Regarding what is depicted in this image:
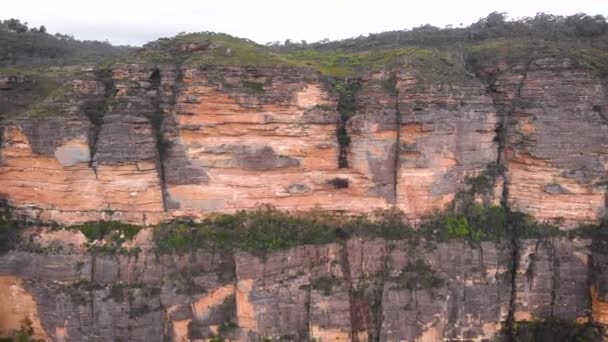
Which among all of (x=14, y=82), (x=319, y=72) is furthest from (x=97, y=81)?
(x=319, y=72)

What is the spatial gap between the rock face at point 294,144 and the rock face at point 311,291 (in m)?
1.32

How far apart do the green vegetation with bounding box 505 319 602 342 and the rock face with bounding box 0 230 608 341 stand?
22 centimetres

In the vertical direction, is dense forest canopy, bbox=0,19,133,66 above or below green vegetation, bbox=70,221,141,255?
above

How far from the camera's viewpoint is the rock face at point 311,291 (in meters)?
14.6

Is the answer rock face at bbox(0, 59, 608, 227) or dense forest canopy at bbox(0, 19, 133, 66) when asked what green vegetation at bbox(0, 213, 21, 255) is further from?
dense forest canopy at bbox(0, 19, 133, 66)

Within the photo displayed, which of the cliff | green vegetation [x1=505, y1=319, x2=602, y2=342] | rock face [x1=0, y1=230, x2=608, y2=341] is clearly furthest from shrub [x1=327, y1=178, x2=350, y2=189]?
green vegetation [x1=505, y1=319, x2=602, y2=342]

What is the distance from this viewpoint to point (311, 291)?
49.1 feet

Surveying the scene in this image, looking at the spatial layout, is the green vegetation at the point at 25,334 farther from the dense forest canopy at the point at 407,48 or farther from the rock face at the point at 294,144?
the dense forest canopy at the point at 407,48

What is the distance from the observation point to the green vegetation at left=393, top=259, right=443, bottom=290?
589 inches

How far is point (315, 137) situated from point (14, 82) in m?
9.98

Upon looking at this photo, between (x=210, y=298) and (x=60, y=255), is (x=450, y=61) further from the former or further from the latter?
→ (x=60, y=255)

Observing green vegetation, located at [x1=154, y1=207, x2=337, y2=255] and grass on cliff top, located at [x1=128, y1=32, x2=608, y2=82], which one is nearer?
green vegetation, located at [x1=154, y1=207, x2=337, y2=255]

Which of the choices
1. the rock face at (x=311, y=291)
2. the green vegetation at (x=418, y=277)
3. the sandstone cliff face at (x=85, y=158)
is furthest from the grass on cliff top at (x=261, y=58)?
the green vegetation at (x=418, y=277)

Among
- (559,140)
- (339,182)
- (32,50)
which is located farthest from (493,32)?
(32,50)
